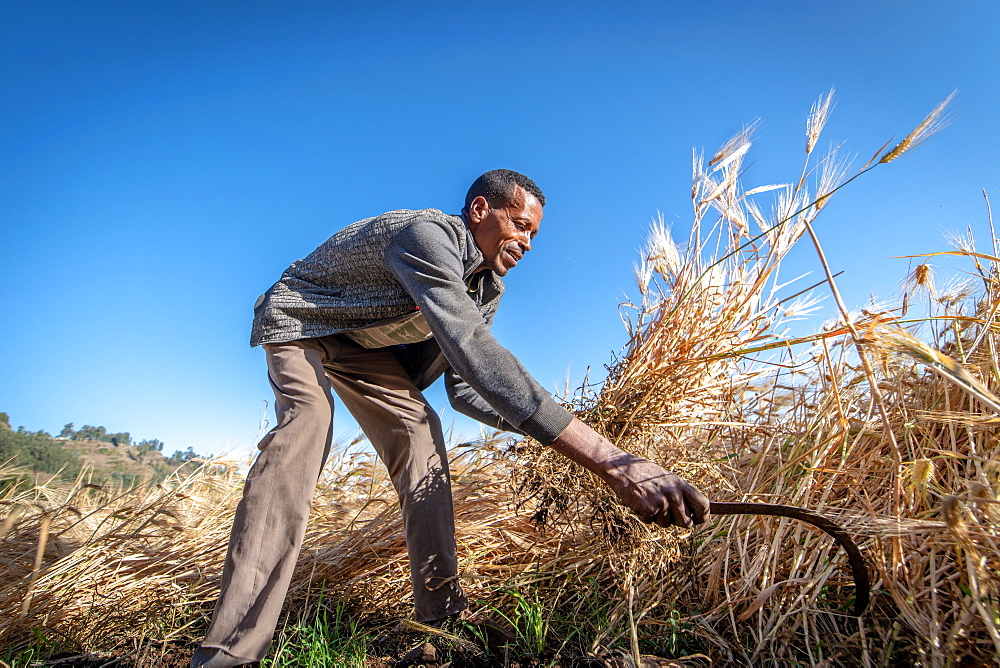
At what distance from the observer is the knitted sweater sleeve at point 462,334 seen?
1.60m

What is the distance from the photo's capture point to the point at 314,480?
1.88 m

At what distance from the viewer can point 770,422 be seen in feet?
7.36

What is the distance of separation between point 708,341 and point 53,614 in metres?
2.39

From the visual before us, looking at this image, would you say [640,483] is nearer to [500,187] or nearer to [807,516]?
[807,516]

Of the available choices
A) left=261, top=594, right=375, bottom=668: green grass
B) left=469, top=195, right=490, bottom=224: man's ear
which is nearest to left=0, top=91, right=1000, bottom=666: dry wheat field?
left=261, top=594, right=375, bottom=668: green grass

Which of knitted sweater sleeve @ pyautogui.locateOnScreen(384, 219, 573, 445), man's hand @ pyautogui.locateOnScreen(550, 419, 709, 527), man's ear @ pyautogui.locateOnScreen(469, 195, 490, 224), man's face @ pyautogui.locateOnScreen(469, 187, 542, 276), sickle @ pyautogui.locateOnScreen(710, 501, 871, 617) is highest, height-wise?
man's ear @ pyautogui.locateOnScreen(469, 195, 490, 224)

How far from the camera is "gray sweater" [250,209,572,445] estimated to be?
5.39 ft

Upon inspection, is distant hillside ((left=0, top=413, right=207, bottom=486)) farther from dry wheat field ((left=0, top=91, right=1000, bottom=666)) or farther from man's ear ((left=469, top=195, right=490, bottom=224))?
man's ear ((left=469, top=195, right=490, bottom=224))

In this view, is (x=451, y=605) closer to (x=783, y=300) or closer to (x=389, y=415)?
(x=389, y=415)

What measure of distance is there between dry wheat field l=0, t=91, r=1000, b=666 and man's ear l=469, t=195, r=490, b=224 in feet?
1.98

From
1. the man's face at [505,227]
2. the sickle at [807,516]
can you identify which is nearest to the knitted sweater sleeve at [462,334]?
the man's face at [505,227]

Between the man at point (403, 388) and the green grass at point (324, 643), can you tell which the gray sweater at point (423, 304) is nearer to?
the man at point (403, 388)

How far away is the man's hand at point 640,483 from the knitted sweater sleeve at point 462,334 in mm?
65

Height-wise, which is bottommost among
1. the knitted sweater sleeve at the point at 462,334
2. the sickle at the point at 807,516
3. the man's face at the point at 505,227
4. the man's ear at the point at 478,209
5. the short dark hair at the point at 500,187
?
the sickle at the point at 807,516
